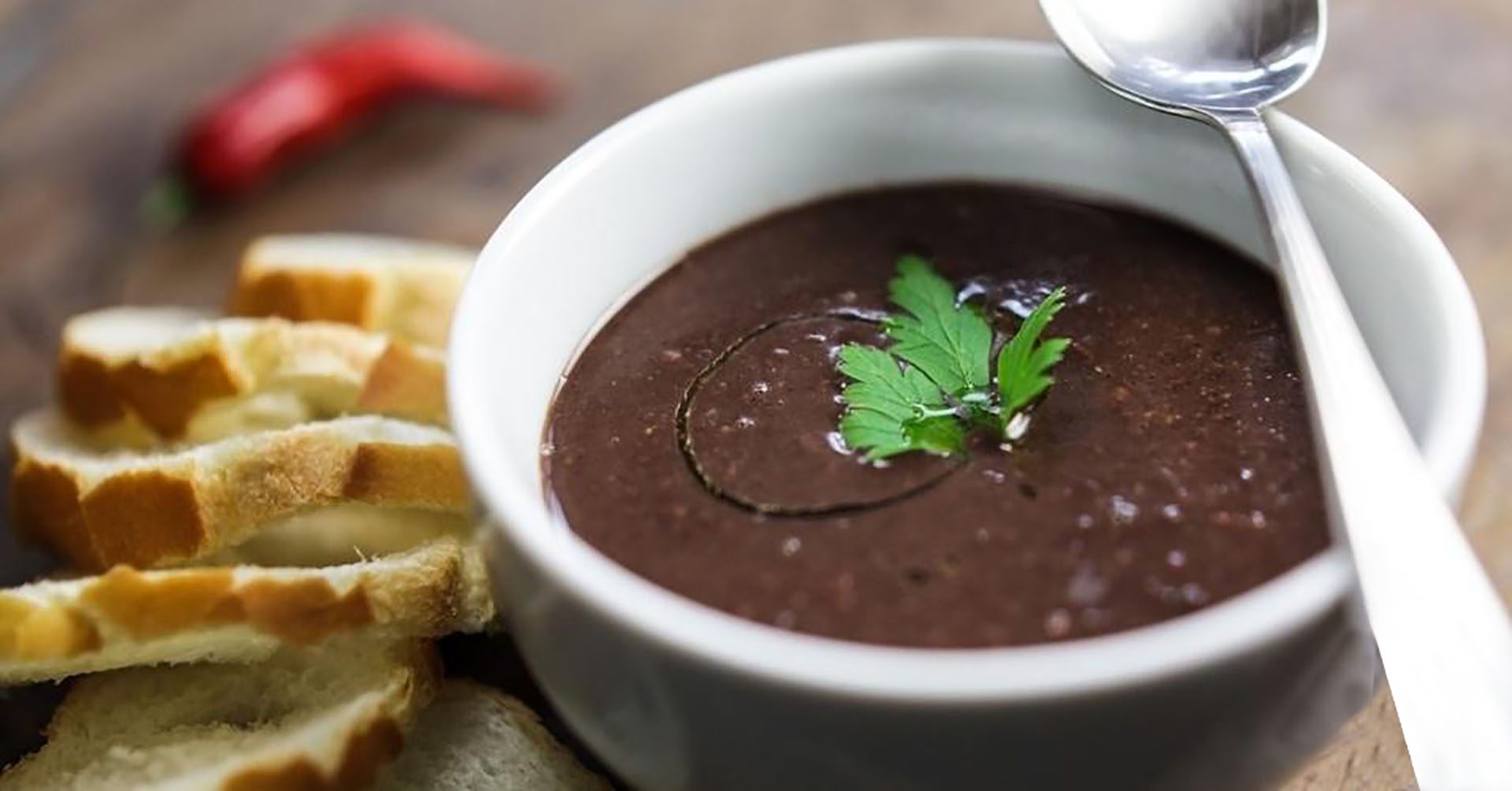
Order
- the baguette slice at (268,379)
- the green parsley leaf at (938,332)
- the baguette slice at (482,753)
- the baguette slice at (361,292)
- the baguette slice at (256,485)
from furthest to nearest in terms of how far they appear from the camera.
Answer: the baguette slice at (361,292), the baguette slice at (268,379), the baguette slice at (256,485), the baguette slice at (482,753), the green parsley leaf at (938,332)

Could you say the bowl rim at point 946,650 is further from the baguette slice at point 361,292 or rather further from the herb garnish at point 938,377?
the baguette slice at point 361,292

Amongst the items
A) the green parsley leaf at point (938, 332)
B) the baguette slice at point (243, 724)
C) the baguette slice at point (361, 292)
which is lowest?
the baguette slice at point (243, 724)

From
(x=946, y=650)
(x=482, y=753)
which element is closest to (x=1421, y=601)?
(x=946, y=650)

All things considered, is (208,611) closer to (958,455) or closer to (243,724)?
(243,724)

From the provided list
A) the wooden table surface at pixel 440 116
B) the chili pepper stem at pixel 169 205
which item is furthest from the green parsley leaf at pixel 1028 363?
the chili pepper stem at pixel 169 205

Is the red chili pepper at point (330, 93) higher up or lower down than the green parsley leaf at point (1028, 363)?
lower down

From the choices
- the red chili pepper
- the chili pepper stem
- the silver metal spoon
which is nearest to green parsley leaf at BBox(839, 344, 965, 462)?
the silver metal spoon
